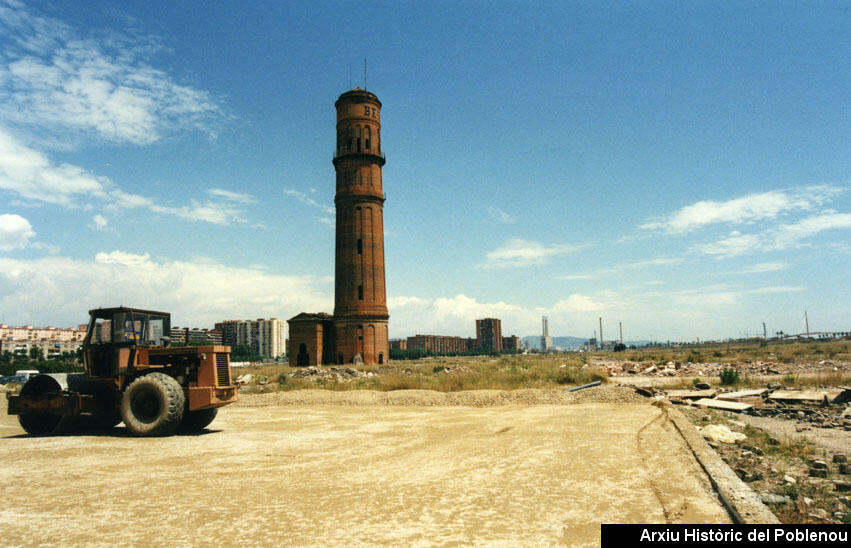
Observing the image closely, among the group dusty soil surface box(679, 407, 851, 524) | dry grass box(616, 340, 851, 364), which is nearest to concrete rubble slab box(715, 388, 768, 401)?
dusty soil surface box(679, 407, 851, 524)

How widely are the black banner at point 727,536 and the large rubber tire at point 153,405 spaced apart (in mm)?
8119

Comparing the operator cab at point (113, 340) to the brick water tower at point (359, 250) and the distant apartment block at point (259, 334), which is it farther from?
the distant apartment block at point (259, 334)

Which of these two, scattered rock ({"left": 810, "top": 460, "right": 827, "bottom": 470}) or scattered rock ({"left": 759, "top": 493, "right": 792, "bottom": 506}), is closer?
scattered rock ({"left": 759, "top": 493, "right": 792, "bottom": 506})

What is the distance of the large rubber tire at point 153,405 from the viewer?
948 centimetres

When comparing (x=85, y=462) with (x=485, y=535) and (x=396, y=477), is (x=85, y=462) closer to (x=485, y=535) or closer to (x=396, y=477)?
(x=396, y=477)

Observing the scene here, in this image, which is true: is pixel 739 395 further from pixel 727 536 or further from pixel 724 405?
pixel 727 536

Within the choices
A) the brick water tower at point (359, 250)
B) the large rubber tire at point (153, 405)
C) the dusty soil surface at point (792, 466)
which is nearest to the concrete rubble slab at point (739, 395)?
the dusty soil surface at point (792, 466)

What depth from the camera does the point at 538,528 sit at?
14.5 feet

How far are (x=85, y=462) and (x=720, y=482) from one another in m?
8.41

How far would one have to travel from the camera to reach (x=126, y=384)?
10.1 meters

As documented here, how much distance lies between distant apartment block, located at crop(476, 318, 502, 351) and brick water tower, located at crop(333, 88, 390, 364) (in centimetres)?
13440

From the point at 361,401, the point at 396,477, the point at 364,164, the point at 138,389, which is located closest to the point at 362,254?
the point at 364,164

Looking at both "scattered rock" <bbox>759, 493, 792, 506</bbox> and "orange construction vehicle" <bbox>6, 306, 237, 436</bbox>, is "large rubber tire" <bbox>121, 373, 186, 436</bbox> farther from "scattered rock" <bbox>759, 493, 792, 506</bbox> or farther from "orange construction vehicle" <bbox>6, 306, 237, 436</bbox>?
"scattered rock" <bbox>759, 493, 792, 506</bbox>

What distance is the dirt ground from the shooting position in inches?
174
